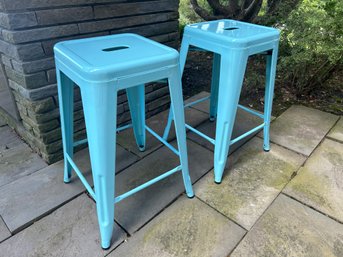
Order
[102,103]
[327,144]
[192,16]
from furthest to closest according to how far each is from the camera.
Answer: [192,16], [327,144], [102,103]

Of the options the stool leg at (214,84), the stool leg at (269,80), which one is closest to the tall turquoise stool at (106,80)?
the stool leg at (269,80)

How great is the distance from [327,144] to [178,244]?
5.04 ft

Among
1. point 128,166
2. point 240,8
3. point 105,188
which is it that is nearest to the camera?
point 105,188

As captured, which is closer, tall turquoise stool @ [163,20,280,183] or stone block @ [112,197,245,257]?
stone block @ [112,197,245,257]

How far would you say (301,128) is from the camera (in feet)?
7.87

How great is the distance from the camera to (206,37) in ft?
5.32

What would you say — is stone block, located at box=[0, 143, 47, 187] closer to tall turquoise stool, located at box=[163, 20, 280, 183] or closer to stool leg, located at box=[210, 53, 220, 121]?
tall turquoise stool, located at box=[163, 20, 280, 183]

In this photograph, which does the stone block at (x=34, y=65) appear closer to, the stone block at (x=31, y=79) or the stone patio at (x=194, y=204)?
the stone block at (x=31, y=79)

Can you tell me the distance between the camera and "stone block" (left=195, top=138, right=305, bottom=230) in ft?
5.32

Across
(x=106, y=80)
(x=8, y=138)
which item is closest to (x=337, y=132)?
(x=106, y=80)

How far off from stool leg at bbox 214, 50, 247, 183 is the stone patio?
20 cm

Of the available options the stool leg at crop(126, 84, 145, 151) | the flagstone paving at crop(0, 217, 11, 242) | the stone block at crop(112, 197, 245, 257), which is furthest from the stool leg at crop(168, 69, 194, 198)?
the flagstone paving at crop(0, 217, 11, 242)

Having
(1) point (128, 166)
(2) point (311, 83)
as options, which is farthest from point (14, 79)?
(2) point (311, 83)

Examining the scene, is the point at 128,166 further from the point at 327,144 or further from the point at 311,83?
the point at 311,83
